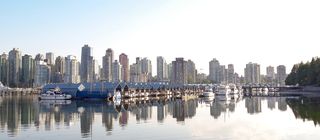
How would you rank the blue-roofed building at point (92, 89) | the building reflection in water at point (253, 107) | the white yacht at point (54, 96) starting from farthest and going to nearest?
the blue-roofed building at point (92, 89) < the white yacht at point (54, 96) < the building reflection in water at point (253, 107)

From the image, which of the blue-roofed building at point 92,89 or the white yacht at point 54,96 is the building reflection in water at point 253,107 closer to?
the blue-roofed building at point 92,89

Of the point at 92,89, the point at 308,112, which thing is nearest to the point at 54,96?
the point at 92,89

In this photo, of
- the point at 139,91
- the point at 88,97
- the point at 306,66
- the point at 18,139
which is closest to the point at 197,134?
the point at 18,139

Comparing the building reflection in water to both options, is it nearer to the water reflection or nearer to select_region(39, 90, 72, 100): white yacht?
the water reflection

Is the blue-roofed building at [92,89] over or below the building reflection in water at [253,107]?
over

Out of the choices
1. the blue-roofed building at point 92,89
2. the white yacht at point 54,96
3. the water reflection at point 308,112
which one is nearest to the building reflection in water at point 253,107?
the water reflection at point 308,112

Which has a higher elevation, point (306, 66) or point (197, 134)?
point (306, 66)

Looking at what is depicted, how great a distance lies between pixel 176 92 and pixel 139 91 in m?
30.5

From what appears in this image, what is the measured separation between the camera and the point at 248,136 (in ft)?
156

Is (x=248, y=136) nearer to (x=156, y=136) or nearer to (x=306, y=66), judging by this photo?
(x=156, y=136)

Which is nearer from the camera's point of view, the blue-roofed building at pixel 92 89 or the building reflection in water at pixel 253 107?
the building reflection in water at pixel 253 107

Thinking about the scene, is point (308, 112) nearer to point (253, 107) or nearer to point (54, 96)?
point (253, 107)

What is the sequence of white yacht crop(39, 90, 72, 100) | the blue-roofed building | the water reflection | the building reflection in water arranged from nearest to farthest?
the water reflection, the building reflection in water, white yacht crop(39, 90, 72, 100), the blue-roofed building

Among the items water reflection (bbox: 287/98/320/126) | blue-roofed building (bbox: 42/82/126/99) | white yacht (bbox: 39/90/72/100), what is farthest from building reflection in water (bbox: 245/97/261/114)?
white yacht (bbox: 39/90/72/100)
